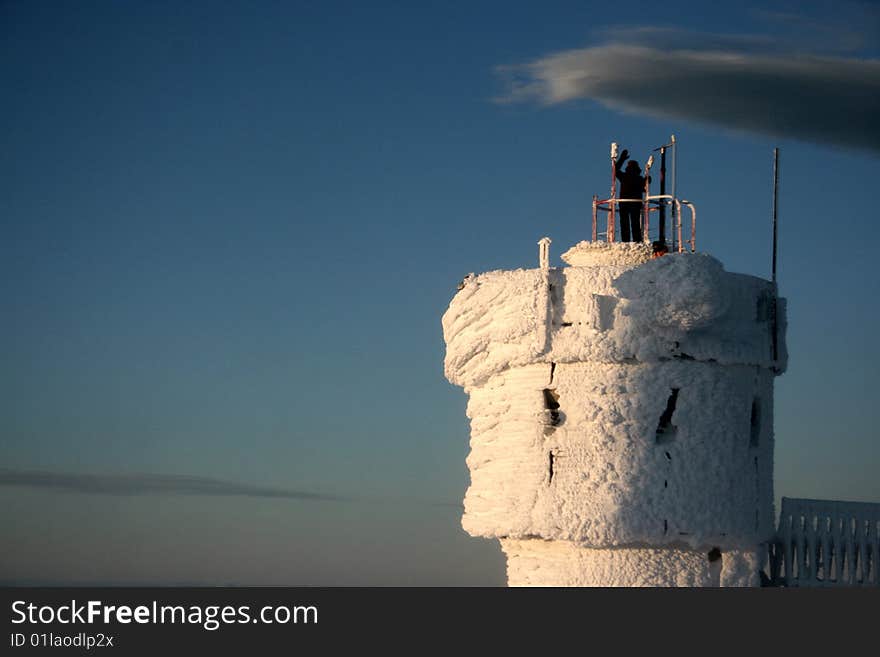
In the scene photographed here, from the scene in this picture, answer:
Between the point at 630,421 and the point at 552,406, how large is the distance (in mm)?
1212

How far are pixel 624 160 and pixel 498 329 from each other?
344cm

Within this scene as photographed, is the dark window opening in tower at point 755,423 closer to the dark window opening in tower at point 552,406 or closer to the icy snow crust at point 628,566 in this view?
the icy snow crust at point 628,566

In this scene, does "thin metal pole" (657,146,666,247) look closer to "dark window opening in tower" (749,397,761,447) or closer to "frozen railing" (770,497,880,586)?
"dark window opening in tower" (749,397,761,447)

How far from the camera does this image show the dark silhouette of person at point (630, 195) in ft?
83.3

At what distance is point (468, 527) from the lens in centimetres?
2500

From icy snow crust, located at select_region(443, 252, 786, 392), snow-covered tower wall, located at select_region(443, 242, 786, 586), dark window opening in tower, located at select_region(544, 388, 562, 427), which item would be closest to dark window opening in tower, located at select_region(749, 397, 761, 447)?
snow-covered tower wall, located at select_region(443, 242, 786, 586)

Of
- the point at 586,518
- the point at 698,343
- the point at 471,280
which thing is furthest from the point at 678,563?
the point at 471,280

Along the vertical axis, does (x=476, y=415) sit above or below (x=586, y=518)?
above

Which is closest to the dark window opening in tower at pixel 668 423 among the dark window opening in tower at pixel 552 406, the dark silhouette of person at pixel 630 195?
the dark window opening in tower at pixel 552 406

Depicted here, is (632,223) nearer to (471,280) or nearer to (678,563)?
(471,280)

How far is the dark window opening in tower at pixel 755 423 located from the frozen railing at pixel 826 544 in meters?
1.79

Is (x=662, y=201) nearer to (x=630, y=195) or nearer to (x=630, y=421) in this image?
(x=630, y=195)

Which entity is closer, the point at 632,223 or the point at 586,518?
the point at 586,518

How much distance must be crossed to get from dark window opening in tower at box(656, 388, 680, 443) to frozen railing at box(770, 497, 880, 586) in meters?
3.01
